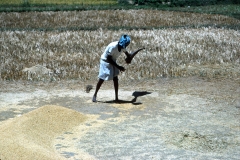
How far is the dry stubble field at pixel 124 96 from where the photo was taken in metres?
6.42

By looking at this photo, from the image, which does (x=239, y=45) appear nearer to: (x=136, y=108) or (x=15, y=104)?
(x=136, y=108)

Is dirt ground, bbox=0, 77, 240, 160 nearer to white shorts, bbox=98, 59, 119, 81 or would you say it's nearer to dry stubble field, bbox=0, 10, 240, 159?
dry stubble field, bbox=0, 10, 240, 159

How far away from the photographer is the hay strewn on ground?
19.1 feet

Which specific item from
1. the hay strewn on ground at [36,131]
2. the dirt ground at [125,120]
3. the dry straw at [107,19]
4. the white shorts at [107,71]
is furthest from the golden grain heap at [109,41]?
the hay strewn on ground at [36,131]

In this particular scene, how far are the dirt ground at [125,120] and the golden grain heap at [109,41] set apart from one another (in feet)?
2.18

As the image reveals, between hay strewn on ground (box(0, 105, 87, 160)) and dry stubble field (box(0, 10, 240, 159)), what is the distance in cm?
1

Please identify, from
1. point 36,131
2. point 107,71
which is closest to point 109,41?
point 107,71

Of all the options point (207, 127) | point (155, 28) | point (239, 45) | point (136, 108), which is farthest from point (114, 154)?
point (155, 28)

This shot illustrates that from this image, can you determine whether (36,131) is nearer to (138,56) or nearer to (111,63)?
(111,63)

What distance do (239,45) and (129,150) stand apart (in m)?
8.52

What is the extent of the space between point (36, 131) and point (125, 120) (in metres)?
1.54

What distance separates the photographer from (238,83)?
1026 cm

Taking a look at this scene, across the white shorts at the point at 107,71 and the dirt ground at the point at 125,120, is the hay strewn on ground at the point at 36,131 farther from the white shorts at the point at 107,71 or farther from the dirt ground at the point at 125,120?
the white shorts at the point at 107,71

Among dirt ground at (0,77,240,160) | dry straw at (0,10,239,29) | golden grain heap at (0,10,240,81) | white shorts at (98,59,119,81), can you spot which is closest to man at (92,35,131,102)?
white shorts at (98,59,119,81)
